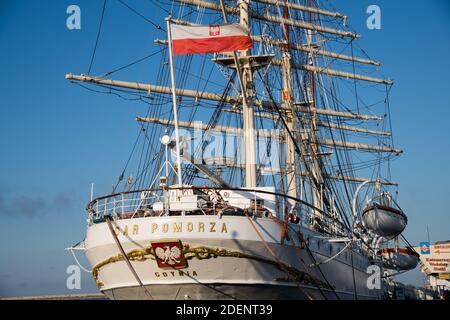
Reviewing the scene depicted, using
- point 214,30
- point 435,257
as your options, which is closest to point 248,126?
point 214,30

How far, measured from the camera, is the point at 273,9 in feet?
163

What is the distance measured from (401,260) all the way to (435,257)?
30961mm

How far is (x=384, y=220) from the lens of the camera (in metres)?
35.8

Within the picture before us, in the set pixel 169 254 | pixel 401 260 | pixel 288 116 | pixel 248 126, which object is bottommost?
pixel 169 254

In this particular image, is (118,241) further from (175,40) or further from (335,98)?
(335,98)

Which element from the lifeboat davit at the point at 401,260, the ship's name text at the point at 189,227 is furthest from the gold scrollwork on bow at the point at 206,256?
the lifeboat davit at the point at 401,260

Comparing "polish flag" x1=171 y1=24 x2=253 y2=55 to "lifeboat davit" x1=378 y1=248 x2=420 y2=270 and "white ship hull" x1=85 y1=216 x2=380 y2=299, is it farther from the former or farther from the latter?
"lifeboat davit" x1=378 y1=248 x2=420 y2=270

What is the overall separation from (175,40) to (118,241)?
938 cm

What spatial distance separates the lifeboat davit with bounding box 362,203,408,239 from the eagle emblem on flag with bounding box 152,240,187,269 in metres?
14.9

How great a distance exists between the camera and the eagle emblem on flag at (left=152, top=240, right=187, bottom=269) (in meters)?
25.1

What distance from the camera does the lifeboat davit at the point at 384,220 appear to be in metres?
35.9

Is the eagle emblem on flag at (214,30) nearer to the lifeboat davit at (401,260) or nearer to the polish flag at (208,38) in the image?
the polish flag at (208,38)

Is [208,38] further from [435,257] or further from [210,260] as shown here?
[435,257]

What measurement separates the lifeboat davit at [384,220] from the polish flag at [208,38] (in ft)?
42.3
